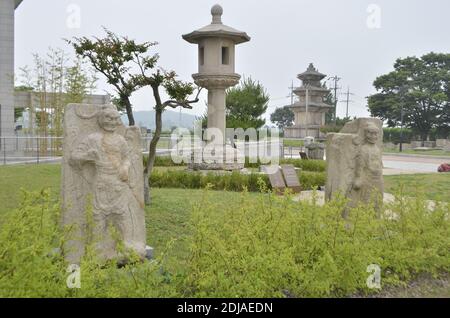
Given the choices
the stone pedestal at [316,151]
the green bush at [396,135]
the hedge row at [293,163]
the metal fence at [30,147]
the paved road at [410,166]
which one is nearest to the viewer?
the hedge row at [293,163]

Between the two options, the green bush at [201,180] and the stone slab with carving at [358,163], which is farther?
the green bush at [201,180]

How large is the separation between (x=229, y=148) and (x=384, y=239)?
1136 cm

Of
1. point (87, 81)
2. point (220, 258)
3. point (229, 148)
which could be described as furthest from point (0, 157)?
point (220, 258)

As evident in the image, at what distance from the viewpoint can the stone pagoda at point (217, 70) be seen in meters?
16.4

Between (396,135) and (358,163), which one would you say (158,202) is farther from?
(396,135)

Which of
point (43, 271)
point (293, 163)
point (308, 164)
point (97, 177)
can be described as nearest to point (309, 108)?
point (293, 163)

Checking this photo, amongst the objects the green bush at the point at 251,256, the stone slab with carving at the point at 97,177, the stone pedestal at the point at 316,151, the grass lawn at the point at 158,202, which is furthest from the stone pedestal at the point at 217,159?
the stone slab with carving at the point at 97,177

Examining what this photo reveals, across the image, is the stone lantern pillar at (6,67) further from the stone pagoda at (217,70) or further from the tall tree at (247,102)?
the tall tree at (247,102)

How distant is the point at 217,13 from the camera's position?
17.2 metres

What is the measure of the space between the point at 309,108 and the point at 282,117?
30115mm

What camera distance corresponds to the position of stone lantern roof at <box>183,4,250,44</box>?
1633 centimetres

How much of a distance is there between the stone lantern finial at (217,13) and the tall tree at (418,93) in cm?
3217
